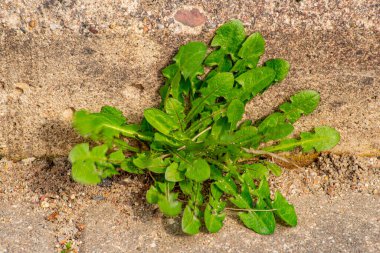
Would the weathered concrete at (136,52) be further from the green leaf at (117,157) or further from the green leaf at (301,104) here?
the green leaf at (117,157)

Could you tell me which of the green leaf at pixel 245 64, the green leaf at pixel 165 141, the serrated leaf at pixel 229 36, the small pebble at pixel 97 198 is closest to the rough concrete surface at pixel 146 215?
the small pebble at pixel 97 198

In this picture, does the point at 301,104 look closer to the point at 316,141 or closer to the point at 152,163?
the point at 316,141

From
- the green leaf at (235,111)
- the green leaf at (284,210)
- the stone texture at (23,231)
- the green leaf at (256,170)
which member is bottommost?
the stone texture at (23,231)

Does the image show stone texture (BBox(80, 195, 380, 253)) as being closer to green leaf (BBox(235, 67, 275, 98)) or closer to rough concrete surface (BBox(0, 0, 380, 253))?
rough concrete surface (BBox(0, 0, 380, 253))

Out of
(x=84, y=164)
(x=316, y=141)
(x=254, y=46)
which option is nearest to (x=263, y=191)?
(x=316, y=141)

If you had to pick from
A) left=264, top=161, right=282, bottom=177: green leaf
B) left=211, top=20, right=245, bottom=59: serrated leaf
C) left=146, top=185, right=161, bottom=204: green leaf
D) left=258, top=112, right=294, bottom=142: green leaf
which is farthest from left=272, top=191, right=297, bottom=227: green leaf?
left=211, top=20, right=245, bottom=59: serrated leaf

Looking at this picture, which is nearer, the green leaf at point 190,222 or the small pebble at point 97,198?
the green leaf at point 190,222
